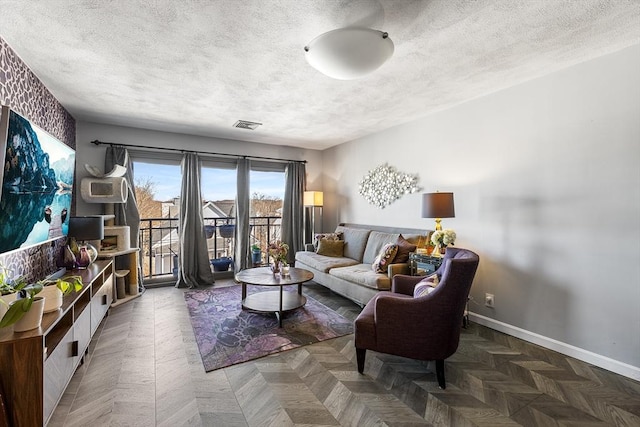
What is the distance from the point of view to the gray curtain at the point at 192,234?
4.52m


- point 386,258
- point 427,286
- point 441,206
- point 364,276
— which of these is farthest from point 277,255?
point 441,206

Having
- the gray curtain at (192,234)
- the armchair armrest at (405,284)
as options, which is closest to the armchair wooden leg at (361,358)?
the armchair armrest at (405,284)

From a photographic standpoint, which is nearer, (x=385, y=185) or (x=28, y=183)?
(x=28, y=183)

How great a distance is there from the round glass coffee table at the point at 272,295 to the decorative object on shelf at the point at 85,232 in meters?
1.52

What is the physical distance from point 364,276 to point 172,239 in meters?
3.31

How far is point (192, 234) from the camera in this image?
15.1ft

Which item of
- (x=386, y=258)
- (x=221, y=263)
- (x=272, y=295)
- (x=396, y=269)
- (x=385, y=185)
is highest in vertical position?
(x=385, y=185)

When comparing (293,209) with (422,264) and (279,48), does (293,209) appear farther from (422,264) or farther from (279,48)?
(279,48)

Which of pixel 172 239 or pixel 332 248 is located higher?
pixel 172 239

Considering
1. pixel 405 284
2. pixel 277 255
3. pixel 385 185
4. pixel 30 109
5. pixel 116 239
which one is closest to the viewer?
pixel 30 109

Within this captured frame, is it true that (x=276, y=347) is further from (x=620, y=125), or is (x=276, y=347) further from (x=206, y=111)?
(x=620, y=125)

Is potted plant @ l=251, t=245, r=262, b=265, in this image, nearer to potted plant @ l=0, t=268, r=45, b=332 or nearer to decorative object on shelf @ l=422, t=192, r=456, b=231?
decorative object on shelf @ l=422, t=192, r=456, b=231

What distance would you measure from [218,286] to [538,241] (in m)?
4.15

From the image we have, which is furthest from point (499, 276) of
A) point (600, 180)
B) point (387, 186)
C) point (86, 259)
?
point (86, 259)
